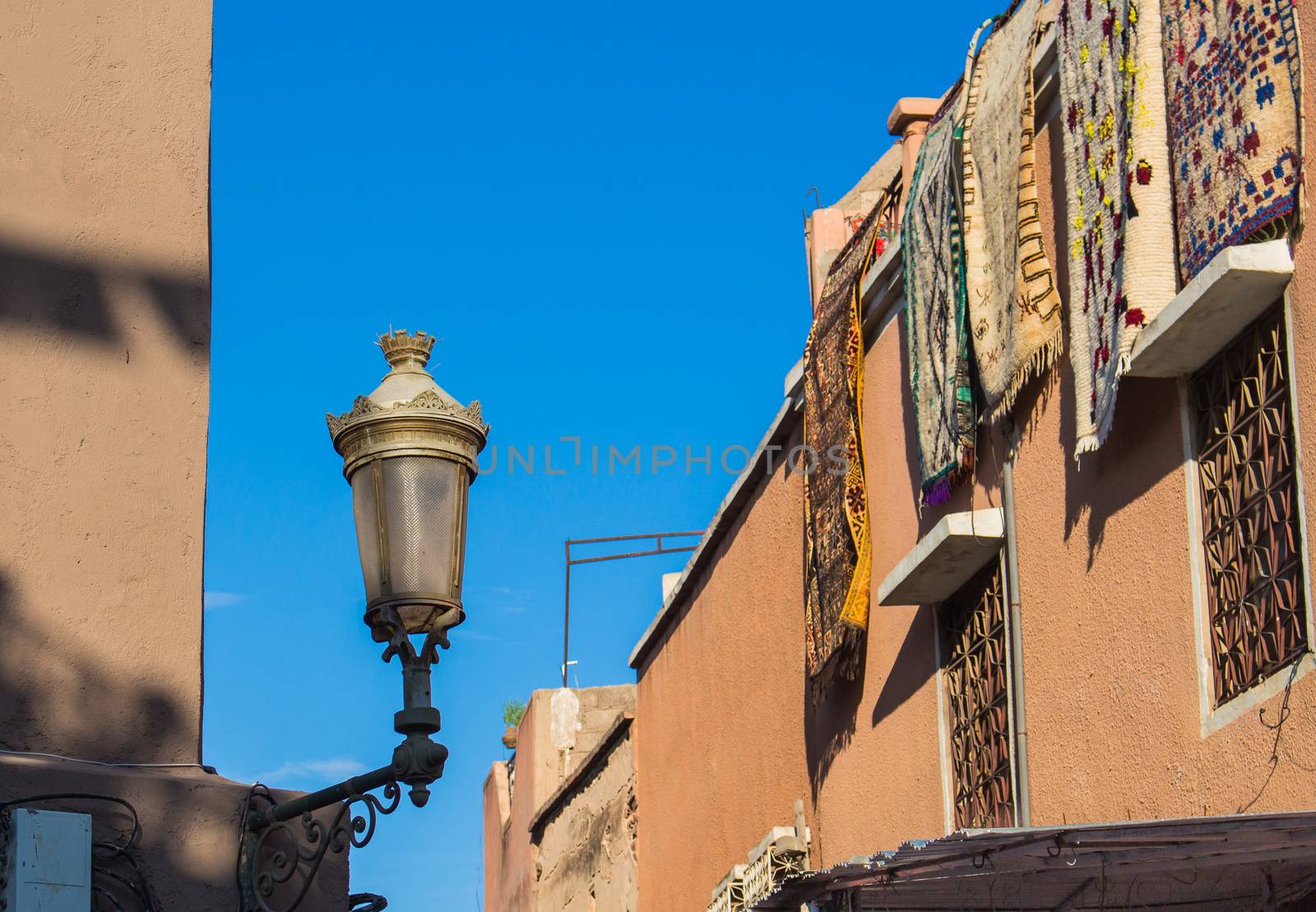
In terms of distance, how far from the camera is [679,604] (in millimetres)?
13500

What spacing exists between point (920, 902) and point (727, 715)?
4.80 meters

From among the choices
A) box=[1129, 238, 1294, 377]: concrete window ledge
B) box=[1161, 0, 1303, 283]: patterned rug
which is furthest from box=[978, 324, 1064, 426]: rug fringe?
box=[1161, 0, 1303, 283]: patterned rug

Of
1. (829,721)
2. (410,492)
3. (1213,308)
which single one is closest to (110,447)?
(410,492)

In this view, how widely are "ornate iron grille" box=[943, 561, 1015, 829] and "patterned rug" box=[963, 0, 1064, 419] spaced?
88cm

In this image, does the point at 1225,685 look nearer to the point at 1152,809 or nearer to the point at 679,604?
the point at 1152,809

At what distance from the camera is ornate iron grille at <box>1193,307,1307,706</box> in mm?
5312

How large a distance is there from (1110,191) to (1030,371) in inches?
40.5

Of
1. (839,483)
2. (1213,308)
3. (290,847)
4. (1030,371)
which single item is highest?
(839,483)

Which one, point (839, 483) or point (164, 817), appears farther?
point (839, 483)

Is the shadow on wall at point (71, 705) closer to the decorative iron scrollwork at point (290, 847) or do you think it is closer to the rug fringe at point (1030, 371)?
the decorative iron scrollwork at point (290, 847)

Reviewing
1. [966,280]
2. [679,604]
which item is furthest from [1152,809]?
[679,604]

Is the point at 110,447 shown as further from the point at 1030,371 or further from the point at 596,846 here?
the point at 596,846

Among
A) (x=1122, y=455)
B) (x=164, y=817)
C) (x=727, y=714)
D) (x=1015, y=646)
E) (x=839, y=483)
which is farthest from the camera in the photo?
(x=727, y=714)

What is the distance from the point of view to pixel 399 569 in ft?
14.3
